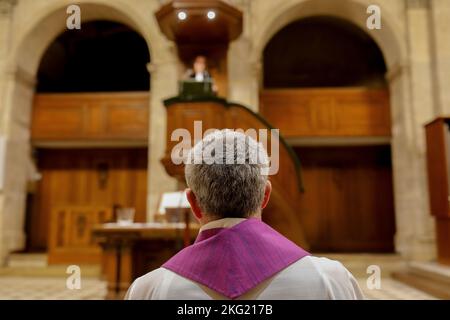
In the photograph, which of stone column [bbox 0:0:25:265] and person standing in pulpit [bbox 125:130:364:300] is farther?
stone column [bbox 0:0:25:265]

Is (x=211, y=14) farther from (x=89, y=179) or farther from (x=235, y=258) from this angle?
(x=235, y=258)

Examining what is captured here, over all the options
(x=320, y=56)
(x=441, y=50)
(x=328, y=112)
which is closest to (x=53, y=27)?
(x=328, y=112)

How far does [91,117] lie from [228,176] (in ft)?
27.5

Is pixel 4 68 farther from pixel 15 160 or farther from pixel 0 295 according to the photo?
pixel 0 295

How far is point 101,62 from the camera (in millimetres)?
11031

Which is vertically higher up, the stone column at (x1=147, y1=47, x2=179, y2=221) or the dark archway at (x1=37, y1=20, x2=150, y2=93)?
the dark archway at (x1=37, y1=20, x2=150, y2=93)

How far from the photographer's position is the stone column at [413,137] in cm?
761

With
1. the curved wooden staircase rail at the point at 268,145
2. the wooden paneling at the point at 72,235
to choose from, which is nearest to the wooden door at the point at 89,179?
the wooden paneling at the point at 72,235

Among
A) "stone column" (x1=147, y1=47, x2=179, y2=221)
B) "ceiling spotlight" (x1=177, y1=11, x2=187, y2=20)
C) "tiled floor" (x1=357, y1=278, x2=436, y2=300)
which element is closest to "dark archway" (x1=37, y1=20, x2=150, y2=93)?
"stone column" (x1=147, y1=47, x2=179, y2=221)

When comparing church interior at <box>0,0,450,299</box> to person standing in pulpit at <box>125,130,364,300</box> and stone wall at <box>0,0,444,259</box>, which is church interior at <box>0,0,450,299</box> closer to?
stone wall at <box>0,0,444,259</box>

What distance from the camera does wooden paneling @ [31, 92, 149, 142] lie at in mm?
8875

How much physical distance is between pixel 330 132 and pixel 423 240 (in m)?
2.71

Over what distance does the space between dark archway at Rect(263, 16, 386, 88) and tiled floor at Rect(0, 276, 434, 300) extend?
17.8ft

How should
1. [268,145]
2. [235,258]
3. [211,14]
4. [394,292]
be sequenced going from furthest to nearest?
1. [211,14]
2. [268,145]
3. [394,292]
4. [235,258]
